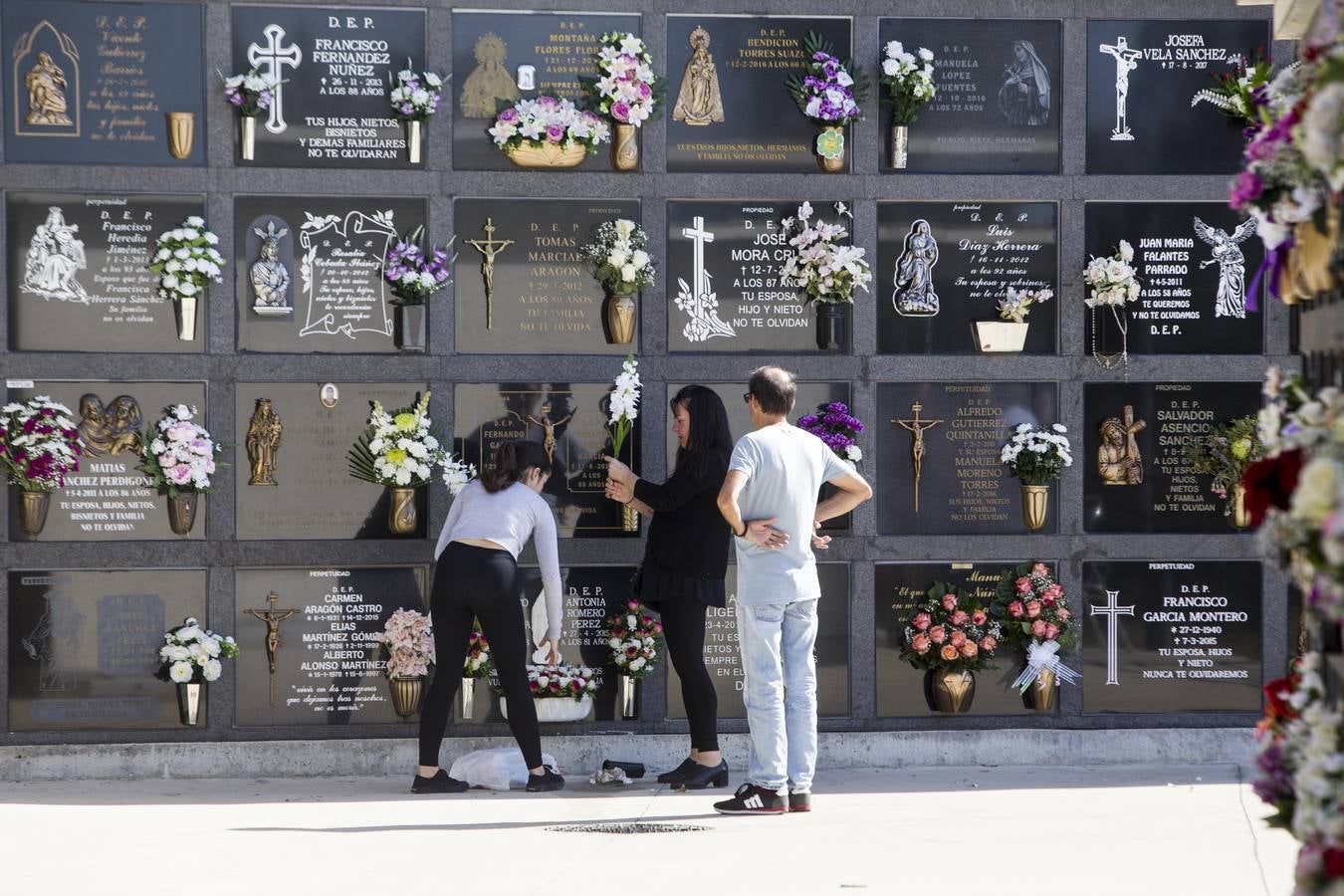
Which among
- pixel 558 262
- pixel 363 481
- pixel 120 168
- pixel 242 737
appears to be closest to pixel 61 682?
pixel 242 737

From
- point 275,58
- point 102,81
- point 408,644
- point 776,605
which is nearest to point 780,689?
point 776,605

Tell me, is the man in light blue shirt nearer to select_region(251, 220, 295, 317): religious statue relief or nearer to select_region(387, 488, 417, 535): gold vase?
select_region(387, 488, 417, 535): gold vase

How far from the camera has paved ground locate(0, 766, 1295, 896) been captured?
4.34 meters

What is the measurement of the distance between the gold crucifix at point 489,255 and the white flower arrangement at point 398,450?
457 mm

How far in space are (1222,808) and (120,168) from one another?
5160mm

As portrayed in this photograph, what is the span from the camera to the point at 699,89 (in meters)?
6.65

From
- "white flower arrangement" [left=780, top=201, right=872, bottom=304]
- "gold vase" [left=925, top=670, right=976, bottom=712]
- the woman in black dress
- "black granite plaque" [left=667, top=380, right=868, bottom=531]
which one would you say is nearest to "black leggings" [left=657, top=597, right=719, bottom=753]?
the woman in black dress

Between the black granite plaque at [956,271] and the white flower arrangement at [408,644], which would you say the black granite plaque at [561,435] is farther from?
the black granite plaque at [956,271]

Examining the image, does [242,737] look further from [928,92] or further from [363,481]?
[928,92]

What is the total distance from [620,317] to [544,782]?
6.55ft

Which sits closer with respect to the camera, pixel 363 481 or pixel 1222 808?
pixel 1222 808

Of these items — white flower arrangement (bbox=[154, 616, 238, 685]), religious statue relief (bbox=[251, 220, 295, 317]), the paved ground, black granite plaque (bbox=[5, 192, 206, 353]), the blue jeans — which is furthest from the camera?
religious statue relief (bbox=[251, 220, 295, 317])

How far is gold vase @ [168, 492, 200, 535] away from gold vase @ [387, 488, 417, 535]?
83 centimetres

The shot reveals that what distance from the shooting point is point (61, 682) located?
6387mm
